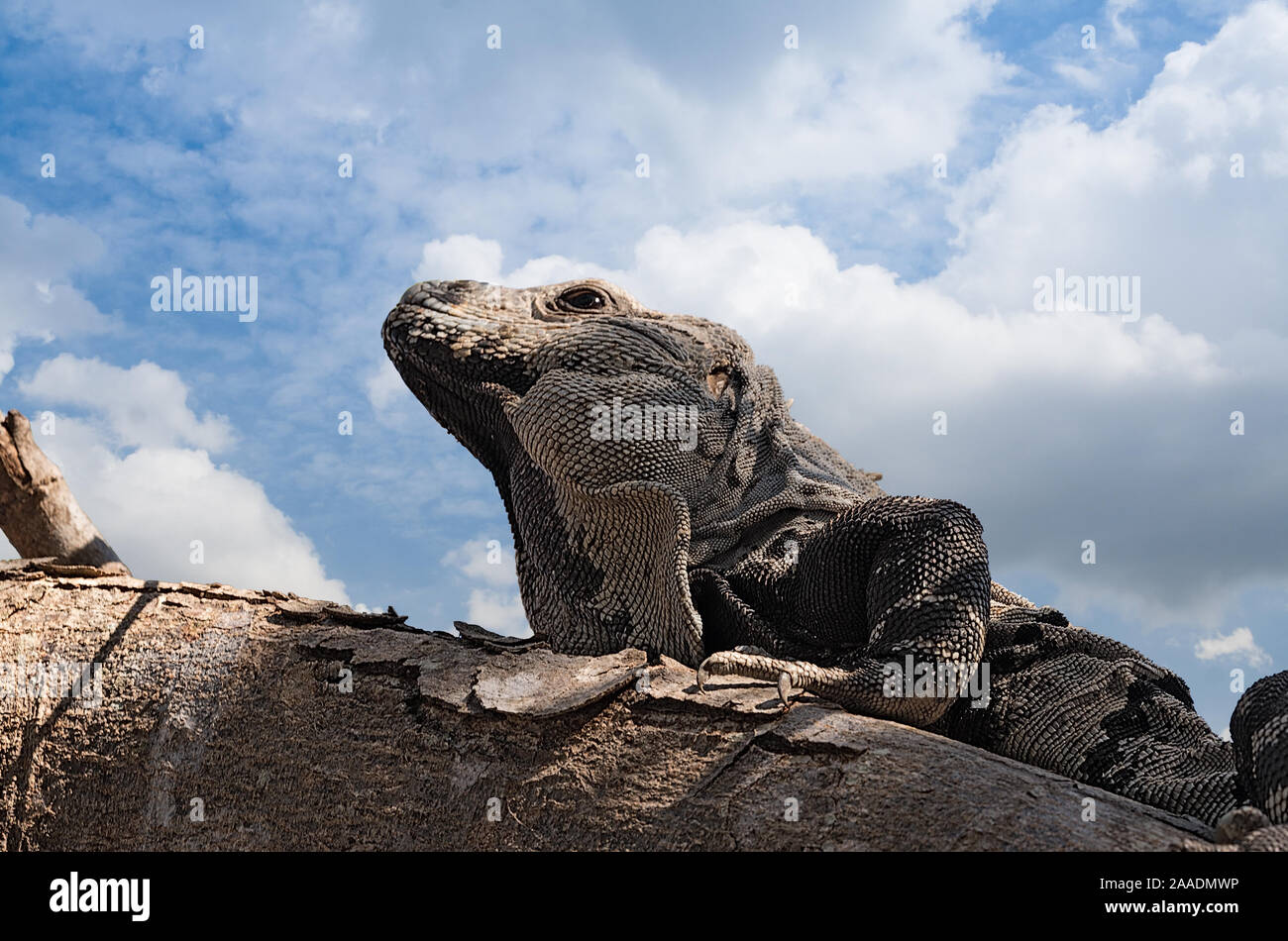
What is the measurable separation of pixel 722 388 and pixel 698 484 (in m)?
0.74

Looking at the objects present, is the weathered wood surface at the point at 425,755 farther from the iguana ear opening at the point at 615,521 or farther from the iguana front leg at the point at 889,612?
the iguana ear opening at the point at 615,521

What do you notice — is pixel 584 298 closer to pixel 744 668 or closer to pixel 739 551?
pixel 739 551

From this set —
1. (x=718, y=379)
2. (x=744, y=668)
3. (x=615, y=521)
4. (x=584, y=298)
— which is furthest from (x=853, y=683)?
(x=584, y=298)

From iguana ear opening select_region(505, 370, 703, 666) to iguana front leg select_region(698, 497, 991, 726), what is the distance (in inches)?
24.0

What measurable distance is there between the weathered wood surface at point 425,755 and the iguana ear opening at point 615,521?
3.58 feet

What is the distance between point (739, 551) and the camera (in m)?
5.54

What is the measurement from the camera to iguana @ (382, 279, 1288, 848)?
4.28 metres

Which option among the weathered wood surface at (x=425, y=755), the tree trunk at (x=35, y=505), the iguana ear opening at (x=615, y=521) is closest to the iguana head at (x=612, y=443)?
the iguana ear opening at (x=615, y=521)

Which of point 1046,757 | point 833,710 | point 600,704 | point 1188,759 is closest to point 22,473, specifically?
point 600,704

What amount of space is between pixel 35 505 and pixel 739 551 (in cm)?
566

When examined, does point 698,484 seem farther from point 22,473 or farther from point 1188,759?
point 22,473

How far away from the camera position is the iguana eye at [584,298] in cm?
622

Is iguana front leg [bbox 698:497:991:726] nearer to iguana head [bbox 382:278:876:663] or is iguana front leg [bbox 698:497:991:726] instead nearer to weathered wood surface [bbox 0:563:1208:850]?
weathered wood surface [bbox 0:563:1208:850]
